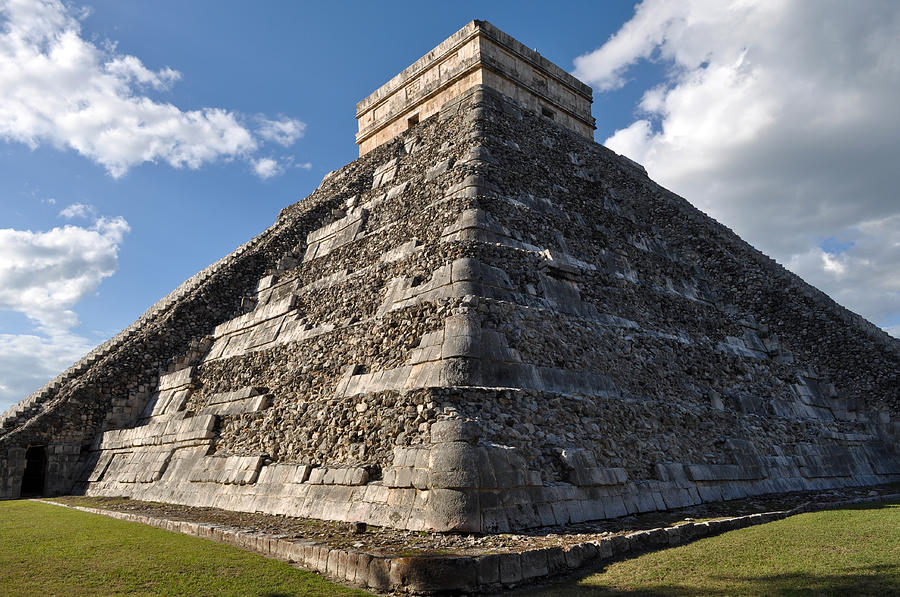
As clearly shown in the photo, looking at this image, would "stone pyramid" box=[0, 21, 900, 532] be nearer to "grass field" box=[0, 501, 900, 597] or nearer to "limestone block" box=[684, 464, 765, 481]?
"limestone block" box=[684, 464, 765, 481]

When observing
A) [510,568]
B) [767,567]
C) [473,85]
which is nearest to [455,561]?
[510,568]

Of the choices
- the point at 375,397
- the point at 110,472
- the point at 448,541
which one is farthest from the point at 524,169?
the point at 110,472

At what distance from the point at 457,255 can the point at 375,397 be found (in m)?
2.89

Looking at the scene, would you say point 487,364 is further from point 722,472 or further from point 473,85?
point 473,85

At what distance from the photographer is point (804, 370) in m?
15.5

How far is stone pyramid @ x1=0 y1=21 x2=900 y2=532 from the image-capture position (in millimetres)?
8633

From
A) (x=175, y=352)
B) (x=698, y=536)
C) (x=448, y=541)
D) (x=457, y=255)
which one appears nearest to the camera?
(x=448, y=541)

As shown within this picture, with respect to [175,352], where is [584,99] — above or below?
above

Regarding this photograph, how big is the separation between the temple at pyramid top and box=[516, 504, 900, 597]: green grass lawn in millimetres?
13810

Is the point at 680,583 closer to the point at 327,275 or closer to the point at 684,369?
the point at 684,369

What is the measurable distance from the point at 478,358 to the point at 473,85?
36.3 ft

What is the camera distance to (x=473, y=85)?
1745cm

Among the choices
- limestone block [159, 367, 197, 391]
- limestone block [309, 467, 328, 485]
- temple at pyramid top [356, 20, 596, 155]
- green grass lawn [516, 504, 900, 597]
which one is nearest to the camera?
green grass lawn [516, 504, 900, 597]

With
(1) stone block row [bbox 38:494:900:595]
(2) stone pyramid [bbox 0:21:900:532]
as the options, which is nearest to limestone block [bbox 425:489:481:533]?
(2) stone pyramid [bbox 0:21:900:532]
